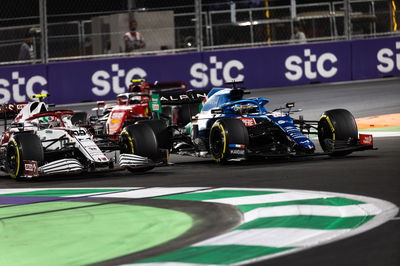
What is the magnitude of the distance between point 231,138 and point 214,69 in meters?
11.6

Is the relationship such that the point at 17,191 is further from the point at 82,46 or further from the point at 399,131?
the point at 82,46

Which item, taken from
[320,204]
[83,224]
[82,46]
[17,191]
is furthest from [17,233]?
[82,46]

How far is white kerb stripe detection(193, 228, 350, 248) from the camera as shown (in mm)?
7129

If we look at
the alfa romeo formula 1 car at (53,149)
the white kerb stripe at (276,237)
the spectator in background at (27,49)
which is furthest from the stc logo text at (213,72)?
the white kerb stripe at (276,237)

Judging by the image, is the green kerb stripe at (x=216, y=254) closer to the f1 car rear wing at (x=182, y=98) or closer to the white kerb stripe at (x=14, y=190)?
the white kerb stripe at (x=14, y=190)

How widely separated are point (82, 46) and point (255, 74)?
4837mm

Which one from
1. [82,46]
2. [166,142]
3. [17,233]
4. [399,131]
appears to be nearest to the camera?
[17,233]

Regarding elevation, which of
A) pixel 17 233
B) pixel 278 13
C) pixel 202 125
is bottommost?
pixel 17 233

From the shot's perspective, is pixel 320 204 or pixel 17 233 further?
pixel 320 204

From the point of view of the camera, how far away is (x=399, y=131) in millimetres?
17703

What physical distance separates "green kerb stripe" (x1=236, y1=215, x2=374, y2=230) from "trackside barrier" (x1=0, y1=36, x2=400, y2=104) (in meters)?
16.2

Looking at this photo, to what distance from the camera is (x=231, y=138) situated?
1370cm

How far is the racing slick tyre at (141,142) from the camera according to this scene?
44.4ft

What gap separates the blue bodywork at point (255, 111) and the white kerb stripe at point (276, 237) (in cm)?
599
